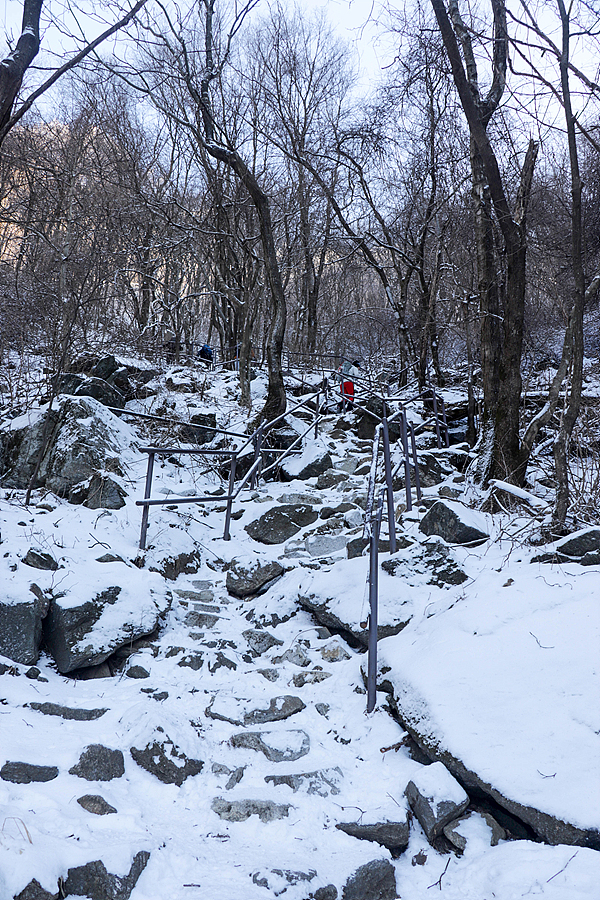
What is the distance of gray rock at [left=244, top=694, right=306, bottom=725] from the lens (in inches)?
135

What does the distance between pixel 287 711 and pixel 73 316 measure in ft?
25.8

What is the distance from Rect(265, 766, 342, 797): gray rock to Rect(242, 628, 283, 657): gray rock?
4.71 ft

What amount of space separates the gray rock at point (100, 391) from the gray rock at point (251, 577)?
497 centimetres

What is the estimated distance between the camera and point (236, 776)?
2896 millimetres

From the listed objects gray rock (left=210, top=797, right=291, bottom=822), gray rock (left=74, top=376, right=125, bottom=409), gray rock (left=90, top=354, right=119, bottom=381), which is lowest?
gray rock (left=210, top=797, right=291, bottom=822)

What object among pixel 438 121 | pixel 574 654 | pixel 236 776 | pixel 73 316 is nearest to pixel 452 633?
pixel 574 654

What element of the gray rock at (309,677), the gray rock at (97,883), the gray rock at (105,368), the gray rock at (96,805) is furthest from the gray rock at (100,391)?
the gray rock at (97,883)

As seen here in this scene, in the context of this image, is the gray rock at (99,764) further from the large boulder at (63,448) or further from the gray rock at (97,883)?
the large boulder at (63,448)

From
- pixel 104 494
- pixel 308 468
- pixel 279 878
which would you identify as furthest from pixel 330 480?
pixel 279 878

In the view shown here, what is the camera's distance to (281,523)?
6.55 m

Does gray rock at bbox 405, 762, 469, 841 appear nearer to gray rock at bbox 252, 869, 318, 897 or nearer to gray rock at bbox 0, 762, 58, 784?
gray rock at bbox 252, 869, 318, 897

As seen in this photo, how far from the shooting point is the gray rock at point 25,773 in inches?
99.4

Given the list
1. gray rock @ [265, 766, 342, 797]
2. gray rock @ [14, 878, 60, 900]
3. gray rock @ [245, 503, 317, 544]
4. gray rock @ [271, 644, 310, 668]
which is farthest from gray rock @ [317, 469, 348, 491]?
gray rock @ [14, 878, 60, 900]

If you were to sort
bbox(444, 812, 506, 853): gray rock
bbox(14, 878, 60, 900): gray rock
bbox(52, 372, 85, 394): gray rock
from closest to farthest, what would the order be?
1. bbox(14, 878, 60, 900): gray rock
2. bbox(444, 812, 506, 853): gray rock
3. bbox(52, 372, 85, 394): gray rock
